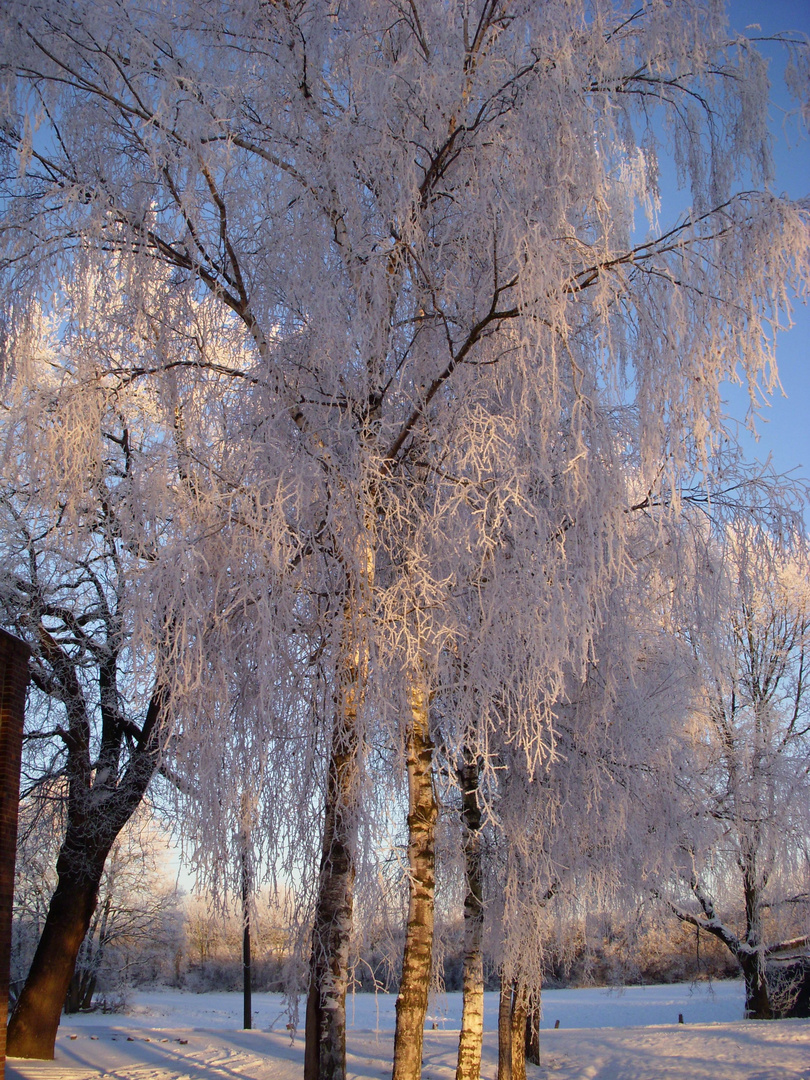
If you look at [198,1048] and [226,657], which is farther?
[198,1048]

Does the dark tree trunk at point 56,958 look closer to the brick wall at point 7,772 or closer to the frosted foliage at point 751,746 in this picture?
the brick wall at point 7,772

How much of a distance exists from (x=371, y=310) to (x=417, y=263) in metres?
0.48

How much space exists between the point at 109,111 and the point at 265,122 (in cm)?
114

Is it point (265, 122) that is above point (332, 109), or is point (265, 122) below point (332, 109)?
below

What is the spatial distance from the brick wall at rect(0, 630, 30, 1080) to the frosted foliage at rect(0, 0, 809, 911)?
2.65 m

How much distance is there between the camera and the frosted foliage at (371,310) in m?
5.40

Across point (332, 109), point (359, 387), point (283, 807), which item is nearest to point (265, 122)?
point (332, 109)

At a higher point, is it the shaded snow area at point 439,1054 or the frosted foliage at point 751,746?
the frosted foliage at point 751,746

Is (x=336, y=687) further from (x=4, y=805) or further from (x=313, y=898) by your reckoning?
(x=4, y=805)

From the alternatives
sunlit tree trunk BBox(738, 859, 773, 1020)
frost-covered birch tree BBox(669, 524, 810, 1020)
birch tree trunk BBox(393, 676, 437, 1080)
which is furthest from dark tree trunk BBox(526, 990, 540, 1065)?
birch tree trunk BBox(393, 676, 437, 1080)

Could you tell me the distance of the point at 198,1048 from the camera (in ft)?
50.8

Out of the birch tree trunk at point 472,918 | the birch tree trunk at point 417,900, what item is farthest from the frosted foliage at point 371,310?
the birch tree trunk at point 472,918

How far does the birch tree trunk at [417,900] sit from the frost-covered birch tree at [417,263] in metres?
0.05

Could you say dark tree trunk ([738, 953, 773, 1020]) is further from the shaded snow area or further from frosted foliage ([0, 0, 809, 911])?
frosted foliage ([0, 0, 809, 911])
